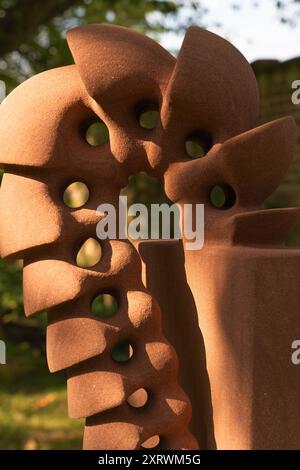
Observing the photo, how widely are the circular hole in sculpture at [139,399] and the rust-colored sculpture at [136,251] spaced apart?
75 millimetres

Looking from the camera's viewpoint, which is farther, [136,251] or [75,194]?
[75,194]

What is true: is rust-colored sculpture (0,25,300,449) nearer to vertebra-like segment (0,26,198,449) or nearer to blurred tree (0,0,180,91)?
vertebra-like segment (0,26,198,449)

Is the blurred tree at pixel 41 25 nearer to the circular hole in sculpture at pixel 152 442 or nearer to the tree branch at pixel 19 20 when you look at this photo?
the tree branch at pixel 19 20

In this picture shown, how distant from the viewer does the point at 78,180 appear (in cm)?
250

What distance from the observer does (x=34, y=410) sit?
17.2ft

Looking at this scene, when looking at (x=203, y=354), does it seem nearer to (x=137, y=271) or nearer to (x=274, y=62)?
(x=137, y=271)

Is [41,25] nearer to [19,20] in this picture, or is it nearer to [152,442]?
[19,20]

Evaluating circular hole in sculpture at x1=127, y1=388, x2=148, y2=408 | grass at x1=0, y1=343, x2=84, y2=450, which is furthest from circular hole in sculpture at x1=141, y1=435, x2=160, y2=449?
grass at x1=0, y1=343, x2=84, y2=450

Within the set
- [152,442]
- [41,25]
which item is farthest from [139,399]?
[41,25]

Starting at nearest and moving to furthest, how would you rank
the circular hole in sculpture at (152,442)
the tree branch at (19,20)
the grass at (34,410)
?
1. the circular hole in sculpture at (152,442)
2. the grass at (34,410)
3. the tree branch at (19,20)

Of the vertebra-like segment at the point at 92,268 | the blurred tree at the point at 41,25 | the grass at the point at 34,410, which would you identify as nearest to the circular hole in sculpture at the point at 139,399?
the vertebra-like segment at the point at 92,268

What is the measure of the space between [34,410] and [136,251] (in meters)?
3.22

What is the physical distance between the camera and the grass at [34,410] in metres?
4.57
